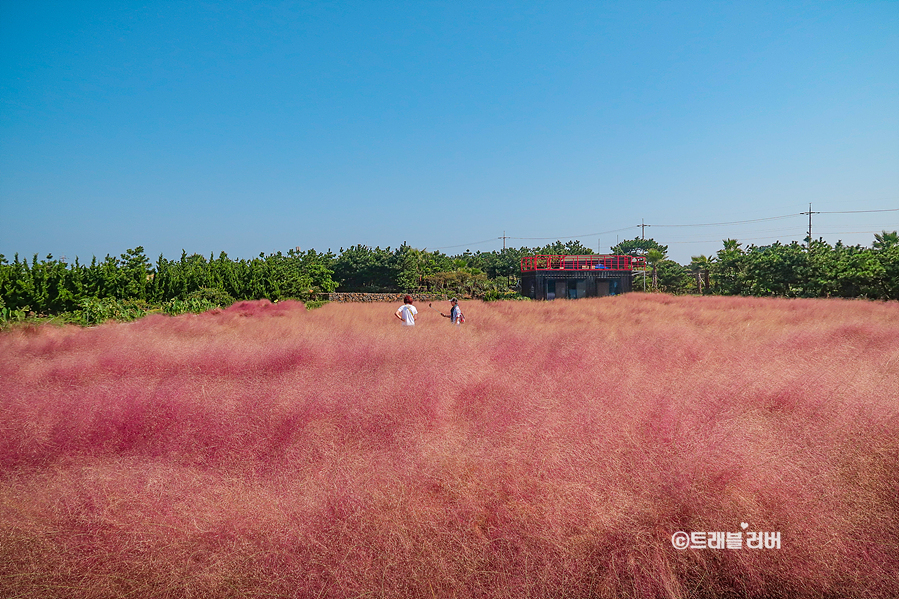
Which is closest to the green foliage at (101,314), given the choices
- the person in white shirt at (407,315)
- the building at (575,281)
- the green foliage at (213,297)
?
the green foliage at (213,297)

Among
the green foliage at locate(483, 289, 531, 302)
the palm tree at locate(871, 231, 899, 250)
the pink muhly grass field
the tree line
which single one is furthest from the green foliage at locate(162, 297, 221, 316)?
the palm tree at locate(871, 231, 899, 250)

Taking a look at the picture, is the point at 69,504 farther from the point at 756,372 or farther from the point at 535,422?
the point at 756,372

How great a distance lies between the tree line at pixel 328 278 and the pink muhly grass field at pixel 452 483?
14928 millimetres

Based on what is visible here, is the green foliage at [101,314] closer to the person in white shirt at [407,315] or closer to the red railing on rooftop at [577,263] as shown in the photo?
the person in white shirt at [407,315]

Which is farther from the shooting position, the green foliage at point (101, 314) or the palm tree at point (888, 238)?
the palm tree at point (888, 238)

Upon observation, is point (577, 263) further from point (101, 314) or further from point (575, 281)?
point (101, 314)

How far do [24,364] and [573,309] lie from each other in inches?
647

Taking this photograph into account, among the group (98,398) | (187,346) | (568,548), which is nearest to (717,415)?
(568,548)

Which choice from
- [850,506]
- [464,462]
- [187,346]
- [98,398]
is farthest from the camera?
[187,346]

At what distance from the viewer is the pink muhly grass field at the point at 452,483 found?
240 cm

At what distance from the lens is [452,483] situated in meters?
2.90

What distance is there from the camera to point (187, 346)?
265 inches

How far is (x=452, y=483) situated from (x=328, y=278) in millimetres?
31405

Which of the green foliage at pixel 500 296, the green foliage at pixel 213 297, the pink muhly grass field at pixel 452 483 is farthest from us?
the green foliage at pixel 500 296
